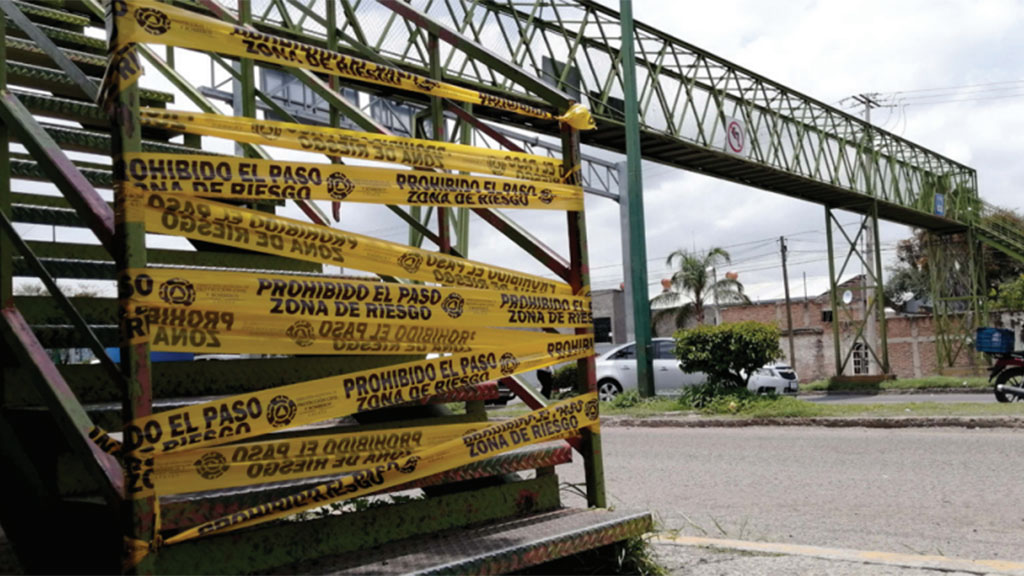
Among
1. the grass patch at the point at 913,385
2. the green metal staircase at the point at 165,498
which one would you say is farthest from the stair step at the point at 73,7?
the grass patch at the point at 913,385

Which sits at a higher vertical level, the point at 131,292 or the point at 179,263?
the point at 179,263

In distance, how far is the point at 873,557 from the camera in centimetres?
422

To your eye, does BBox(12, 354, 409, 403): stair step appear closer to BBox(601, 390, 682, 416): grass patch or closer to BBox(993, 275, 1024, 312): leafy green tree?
BBox(601, 390, 682, 416): grass patch

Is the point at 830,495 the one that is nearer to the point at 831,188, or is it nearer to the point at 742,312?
the point at 831,188

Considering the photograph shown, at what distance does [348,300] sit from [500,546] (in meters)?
1.04

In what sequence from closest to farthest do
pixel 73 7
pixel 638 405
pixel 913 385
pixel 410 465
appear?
1. pixel 410 465
2. pixel 73 7
3. pixel 638 405
4. pixel 913 385

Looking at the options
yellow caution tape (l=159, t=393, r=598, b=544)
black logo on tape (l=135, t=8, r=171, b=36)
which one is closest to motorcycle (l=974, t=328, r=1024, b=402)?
yellow caution tape (l=159, t=393, r=598, b=544)

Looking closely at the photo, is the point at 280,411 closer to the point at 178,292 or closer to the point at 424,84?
the point at 178,292

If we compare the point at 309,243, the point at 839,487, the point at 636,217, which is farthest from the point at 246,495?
the point at 636,217

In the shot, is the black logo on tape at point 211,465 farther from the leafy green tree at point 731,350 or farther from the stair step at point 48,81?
the leafy green tree at point 731,350

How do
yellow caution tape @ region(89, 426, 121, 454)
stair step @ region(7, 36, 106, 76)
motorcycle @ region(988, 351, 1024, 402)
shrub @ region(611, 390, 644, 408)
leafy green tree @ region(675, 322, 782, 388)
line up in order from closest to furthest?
yellow caution tape @ region(89, 426, 121, 454)
stair step @ region(7, 36, 106, 76)
leafy green tree @ region(675, 322, 782, 388)
motorcycle @ region(988, 351, 1024, 402)
shrub @ region(611, 390, 644, 408)

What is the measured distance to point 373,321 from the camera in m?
3.42

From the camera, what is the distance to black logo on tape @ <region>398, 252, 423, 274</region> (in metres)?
3.61

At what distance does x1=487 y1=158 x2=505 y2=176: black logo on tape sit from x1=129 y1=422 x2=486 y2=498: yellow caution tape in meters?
1.09
